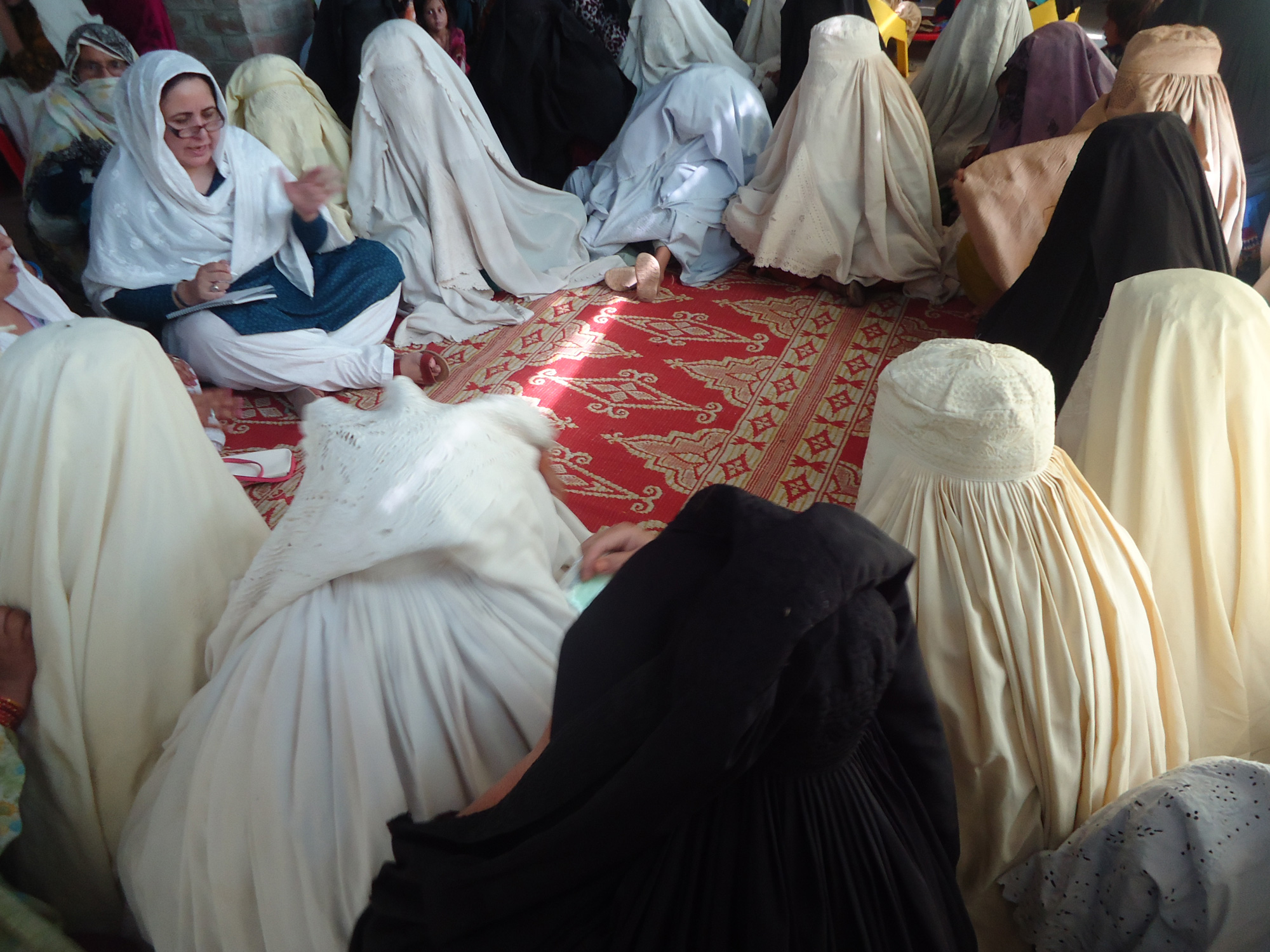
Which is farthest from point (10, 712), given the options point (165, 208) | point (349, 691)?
point (165, 208)

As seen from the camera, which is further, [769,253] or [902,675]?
[769,253]

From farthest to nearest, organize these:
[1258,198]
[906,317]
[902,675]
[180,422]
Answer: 1. [906,317]
2. [1258,198]
3. [180,422]
4. [902,675]

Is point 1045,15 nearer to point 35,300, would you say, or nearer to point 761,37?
point 761,37

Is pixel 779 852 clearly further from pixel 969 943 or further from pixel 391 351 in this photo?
pixel 391 351

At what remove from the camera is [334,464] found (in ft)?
3.33

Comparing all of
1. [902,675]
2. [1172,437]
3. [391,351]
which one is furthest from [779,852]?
[391,351]

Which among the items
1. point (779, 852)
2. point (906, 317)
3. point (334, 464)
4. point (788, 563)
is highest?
point (788, 563)

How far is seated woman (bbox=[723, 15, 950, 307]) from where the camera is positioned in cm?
322

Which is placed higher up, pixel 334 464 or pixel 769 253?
pixel 334 464

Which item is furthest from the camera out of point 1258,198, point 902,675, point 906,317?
point 906,317

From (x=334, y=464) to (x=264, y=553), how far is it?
16 cm

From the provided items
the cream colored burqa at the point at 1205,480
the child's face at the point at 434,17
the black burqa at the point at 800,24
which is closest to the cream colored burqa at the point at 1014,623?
the cream colored burqa at the point at 1205,480

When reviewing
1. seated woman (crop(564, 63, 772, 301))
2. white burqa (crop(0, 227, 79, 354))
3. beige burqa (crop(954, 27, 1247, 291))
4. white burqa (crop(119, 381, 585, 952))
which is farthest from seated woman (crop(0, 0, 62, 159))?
beige burqa (crop(954, 27, 1247, 291))

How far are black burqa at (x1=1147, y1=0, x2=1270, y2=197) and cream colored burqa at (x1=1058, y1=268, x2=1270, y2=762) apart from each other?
2066 mm
